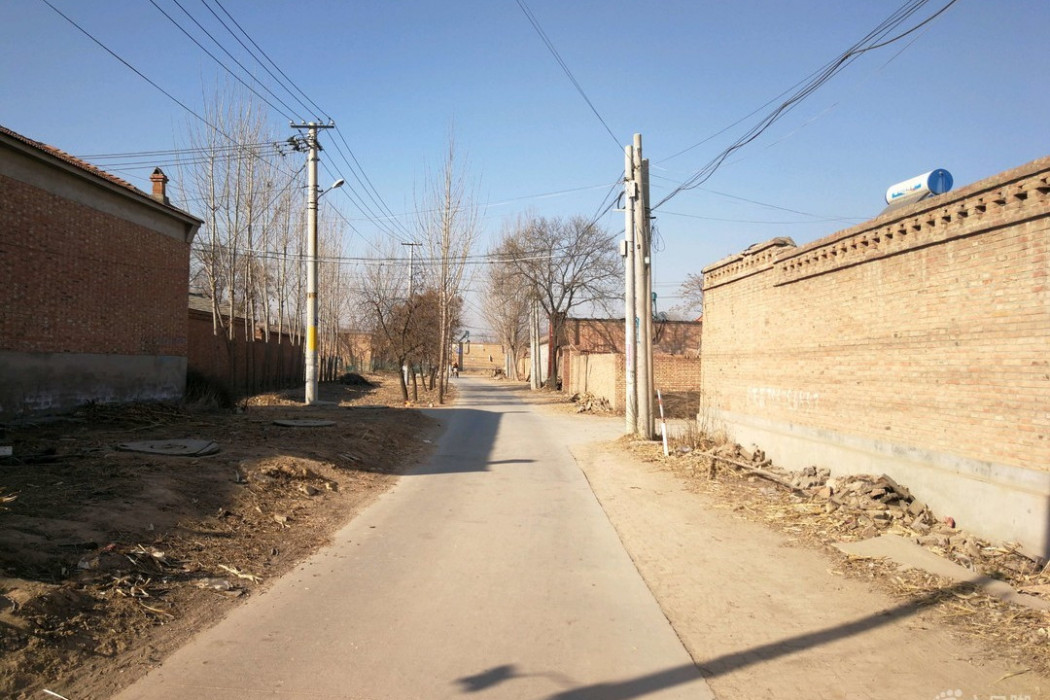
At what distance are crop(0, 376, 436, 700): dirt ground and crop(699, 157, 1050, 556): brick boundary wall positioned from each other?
6.98 meters

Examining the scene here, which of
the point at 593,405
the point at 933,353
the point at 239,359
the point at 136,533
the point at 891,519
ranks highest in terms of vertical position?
the point at 933,353

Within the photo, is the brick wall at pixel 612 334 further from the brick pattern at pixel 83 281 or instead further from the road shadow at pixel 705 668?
the road shadow at pixel 705 668

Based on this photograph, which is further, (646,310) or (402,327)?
(402,327)

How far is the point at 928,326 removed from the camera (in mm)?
8430

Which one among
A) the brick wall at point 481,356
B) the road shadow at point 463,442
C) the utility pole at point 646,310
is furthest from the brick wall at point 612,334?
the brick wall at point 481,356

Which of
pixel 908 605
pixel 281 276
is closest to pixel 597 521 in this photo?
pixel 908 605

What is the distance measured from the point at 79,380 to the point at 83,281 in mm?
2226

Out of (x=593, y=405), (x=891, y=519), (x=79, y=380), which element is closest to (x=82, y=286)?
(x=79, y=380)

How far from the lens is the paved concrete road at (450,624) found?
13.2ft

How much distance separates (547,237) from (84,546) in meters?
41.2

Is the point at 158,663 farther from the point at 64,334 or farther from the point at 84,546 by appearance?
the point at 64,334

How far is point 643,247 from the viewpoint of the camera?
1673 centimetres

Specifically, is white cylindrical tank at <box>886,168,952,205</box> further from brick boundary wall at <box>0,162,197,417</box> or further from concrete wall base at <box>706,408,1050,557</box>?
brick boundary wall at <box>0,162,197,417</box>

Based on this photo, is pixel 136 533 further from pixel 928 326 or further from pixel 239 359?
pixel 239 359
